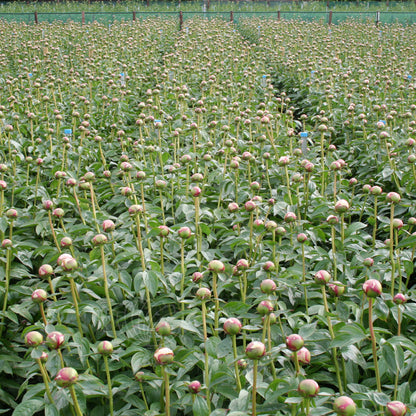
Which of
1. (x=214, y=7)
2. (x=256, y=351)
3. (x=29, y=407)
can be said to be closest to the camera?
(x=256, y=351)

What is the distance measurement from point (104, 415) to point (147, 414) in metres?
0.21

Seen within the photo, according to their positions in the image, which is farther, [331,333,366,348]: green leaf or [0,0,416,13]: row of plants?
[0,0,416,13]: row of plants

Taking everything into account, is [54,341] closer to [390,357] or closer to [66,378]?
[66,378]

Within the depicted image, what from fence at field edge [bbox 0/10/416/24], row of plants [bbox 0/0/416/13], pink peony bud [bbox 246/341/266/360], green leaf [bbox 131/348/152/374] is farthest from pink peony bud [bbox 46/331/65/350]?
row of plants [bbox 0/0/416/13]

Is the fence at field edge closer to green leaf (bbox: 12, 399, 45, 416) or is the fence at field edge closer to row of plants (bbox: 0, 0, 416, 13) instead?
row of plants (bbox: 0, 0, 416, 13)

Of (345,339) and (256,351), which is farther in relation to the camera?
(345,339)

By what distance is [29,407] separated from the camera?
1.45 meters

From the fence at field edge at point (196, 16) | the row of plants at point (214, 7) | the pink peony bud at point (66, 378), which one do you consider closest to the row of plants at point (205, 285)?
the pink peony bud at point (66, 378)

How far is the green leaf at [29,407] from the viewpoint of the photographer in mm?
1434

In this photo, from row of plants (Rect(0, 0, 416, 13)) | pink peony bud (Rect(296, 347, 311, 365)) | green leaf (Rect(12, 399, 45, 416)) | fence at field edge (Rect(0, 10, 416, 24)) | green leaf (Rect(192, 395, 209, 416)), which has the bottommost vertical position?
green leaf (Rect(12, 399, 45, 416))

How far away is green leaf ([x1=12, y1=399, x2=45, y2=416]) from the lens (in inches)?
56.4

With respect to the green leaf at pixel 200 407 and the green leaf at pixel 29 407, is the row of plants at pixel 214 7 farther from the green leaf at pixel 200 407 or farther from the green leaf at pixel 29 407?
the green leaf at pixel 200 407

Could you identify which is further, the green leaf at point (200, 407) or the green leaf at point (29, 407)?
the green leaf at point (29, 407)

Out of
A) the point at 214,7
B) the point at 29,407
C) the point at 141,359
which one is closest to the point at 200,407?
the point at 141,359
